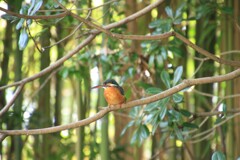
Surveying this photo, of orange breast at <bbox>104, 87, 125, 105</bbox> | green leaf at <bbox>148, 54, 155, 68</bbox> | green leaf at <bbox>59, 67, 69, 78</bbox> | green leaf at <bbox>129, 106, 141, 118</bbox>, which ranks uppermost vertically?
green leaf at <bbox>148, 54, 155, 68</bbox>

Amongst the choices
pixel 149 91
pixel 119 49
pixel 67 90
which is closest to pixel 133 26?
pixel 119 49

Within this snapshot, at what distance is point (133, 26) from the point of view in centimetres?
473

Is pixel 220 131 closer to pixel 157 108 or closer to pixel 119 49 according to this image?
pixel 157 108

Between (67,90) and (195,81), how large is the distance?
5.37 m

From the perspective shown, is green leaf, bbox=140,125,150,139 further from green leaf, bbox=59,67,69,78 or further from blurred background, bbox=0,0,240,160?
green leaf, bbox=59,67,69,78

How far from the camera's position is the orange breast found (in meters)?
2.68

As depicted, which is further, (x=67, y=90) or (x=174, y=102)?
(x=67, y=90)

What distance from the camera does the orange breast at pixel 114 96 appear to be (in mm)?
2684

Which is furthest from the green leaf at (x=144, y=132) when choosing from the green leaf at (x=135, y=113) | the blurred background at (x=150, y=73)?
the green leaf at (x=135, y=113)

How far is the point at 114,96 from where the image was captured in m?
2.71

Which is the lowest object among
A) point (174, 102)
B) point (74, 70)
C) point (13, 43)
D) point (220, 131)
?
point (220, 131)

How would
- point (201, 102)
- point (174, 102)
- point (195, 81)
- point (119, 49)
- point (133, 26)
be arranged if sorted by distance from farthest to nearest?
point (133, 26) → point (201, 102) → point (119, 49) → point (174, 102) → point (195, 81)

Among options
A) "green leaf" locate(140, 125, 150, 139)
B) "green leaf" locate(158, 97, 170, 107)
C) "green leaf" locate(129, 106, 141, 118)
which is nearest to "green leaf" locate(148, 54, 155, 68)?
"green leaf" locate(129, 106, 141, 118)

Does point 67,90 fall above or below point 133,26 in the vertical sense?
below
